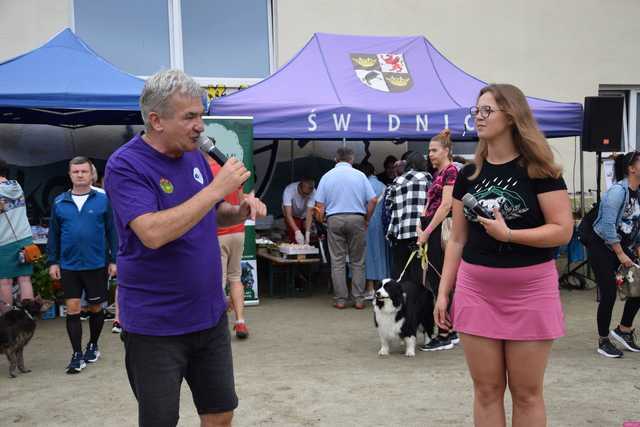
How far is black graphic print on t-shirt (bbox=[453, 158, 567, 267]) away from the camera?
3.02 metres

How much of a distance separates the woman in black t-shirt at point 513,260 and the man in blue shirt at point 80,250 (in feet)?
→ 12.1

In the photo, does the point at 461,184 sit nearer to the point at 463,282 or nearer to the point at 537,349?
the point at 463,282

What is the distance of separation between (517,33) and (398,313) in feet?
27.8

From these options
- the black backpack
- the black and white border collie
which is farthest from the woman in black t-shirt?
the black backpack

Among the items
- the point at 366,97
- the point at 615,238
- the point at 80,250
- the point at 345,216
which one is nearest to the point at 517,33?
the point at 366,97

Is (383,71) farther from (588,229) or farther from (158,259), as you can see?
(158,259)

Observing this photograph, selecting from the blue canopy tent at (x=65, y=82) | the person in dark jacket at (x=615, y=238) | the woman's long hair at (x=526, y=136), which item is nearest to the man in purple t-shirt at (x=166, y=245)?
the woman's long hair at (x=526, y=136)

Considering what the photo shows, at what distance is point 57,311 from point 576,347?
590cm

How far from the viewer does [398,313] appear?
20.3 feet

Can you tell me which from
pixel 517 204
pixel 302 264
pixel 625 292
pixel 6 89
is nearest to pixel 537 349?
pixel 517 204

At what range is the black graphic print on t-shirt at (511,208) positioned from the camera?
3020 mm

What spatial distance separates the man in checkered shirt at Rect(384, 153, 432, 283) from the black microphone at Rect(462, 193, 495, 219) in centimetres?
405

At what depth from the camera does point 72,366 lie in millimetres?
5859

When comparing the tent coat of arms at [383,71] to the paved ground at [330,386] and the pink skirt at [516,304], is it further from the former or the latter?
the pink skirt at [516,304]
